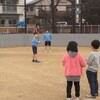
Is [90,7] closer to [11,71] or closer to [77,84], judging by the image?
[11,71]

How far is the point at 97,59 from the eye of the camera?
10305 millimetres

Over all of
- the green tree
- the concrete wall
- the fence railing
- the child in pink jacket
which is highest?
the green tree

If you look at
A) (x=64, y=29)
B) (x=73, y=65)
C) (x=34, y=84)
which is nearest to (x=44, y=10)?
(x=64, y=29)

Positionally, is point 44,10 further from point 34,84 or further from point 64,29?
point 34,84

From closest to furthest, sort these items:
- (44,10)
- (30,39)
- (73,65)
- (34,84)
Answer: (73,65)
(34,84)
(30,39)
(44,10)

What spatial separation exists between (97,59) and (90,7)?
1201 inches

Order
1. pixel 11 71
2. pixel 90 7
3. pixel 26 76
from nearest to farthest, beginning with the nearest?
pixel 26 76, pixel 11 71, pixel 90 7

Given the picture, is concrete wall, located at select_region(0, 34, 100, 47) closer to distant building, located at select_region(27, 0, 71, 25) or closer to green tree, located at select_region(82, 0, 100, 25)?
distant building, located at select_region(27, 0, 71, 25)

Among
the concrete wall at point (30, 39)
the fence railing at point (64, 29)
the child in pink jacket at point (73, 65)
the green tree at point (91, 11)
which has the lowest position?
the concrete wall at point (30, 39)

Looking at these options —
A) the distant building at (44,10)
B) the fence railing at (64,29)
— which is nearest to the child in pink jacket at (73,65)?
the fence railing at (64,29)

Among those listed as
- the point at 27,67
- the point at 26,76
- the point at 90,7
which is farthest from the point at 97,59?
the point at 90,7

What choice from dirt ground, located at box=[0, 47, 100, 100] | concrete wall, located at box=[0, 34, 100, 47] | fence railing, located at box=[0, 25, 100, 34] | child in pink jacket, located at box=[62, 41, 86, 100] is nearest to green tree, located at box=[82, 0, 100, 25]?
fence railing, located at box=[0, 25, 100, 34]

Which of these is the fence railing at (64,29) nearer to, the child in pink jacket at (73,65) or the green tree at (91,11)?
the green tree at (91,11)

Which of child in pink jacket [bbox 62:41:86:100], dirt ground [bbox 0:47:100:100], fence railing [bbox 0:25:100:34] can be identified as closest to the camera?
child in pink jacket [bbox 62:41:86:100]
